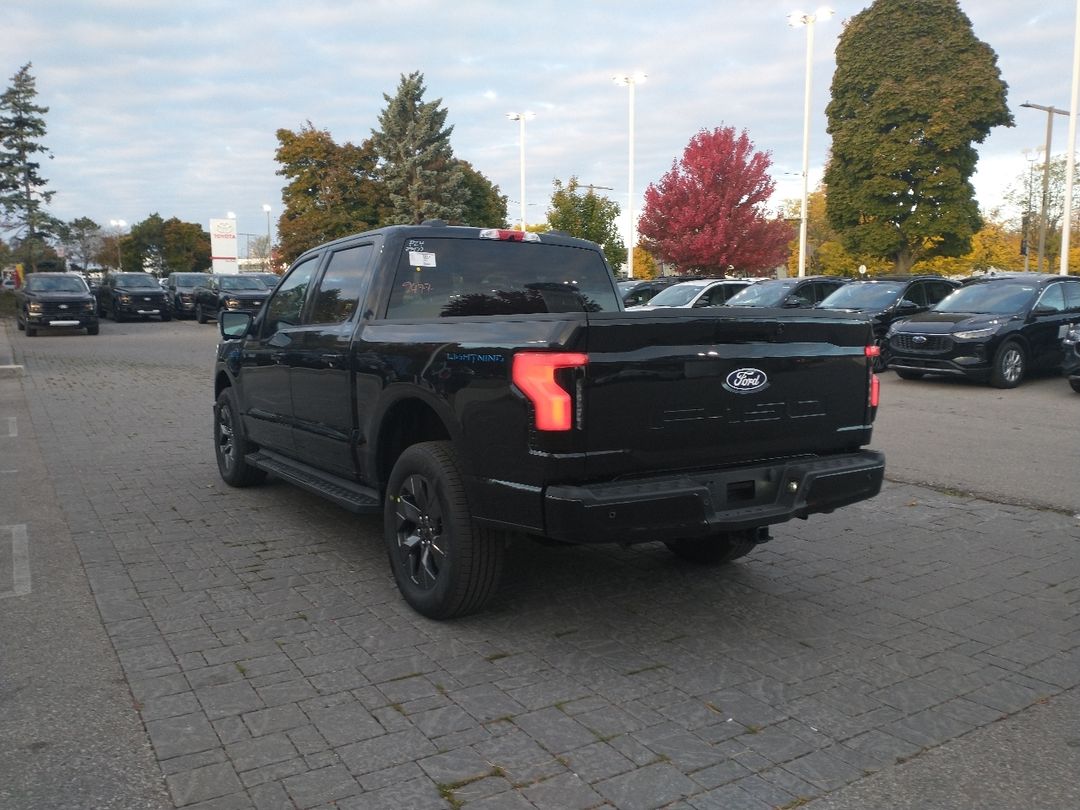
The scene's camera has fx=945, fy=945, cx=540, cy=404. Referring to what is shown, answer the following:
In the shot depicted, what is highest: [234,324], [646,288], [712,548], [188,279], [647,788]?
[188,279]

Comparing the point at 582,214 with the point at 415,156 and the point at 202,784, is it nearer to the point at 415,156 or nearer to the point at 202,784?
the point at 415,156

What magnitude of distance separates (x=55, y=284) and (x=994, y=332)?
25455 mm

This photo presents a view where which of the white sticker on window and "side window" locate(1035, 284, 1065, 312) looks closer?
the white sticker on window

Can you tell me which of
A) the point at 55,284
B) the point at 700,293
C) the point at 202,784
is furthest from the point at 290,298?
the point at 55,284

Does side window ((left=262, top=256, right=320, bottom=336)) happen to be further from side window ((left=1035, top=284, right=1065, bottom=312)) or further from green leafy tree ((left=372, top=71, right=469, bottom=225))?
green leafy tree ((left=372, top=71, right=469, bottom=225))

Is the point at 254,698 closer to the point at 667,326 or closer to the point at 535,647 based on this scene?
the point at 535,647

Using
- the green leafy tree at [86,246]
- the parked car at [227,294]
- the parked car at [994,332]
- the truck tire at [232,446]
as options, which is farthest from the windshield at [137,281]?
the green leafy tree at [86,246]

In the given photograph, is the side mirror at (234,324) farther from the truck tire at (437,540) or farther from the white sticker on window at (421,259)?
the truck tire at (437,540)

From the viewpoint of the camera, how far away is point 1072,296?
1556 cm

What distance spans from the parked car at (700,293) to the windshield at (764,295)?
87 cm

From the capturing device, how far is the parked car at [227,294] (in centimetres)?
3008

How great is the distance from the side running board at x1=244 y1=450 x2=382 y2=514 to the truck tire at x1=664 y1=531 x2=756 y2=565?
1.70 m

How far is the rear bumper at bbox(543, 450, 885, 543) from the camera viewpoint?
12.5 ft

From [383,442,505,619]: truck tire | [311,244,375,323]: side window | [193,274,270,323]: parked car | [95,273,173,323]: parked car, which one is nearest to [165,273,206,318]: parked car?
[95,273,173,323]: parked car
